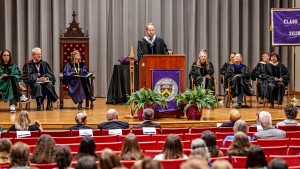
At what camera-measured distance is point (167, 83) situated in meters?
10.6

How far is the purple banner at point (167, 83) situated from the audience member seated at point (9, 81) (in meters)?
3.17

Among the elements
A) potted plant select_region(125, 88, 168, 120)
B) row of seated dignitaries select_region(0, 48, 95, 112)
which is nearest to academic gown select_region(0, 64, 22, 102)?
row of seated dignitaries select_region(0, 48, 95, 112)

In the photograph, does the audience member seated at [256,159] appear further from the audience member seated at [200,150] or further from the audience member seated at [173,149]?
the audience member seated at [173,149]

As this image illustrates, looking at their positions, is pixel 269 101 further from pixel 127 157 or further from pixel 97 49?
pixel 127 157

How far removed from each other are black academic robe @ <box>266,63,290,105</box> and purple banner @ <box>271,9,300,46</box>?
27.1 inches

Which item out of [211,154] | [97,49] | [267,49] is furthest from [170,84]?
[267,49]

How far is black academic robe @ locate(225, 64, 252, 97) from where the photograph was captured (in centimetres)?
1327

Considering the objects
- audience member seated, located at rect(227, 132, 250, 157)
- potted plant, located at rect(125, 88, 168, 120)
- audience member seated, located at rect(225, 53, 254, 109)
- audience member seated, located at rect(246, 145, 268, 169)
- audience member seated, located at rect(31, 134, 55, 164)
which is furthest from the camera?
audience member seated, located at rect(225, 53, 254, 109)

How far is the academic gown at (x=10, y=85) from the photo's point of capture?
39.5ft

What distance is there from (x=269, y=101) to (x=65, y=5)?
640 centimetres

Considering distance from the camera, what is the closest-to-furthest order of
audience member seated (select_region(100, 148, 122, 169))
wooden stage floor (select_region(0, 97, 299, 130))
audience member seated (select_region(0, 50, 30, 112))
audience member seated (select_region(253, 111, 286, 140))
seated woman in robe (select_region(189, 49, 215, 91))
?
audience member seated (select_region(100, 148, 122, 169)), audience member seated (select_region(253, 111, 286, 140)), wooden stage floor (select_region(0, 97, 299, 130)), audience member seated (select_region(0, 50, 30, 112)), seated woman in robe (select_region(189, 49, 215, 91))

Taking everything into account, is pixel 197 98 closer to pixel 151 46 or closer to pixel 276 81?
pixel 151 46

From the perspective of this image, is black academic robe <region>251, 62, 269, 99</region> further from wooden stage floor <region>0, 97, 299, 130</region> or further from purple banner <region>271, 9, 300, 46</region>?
purple banner <region>271, 9, 300, 46</region>

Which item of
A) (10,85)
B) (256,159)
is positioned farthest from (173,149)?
(10,85)
